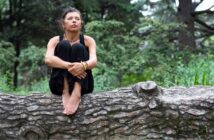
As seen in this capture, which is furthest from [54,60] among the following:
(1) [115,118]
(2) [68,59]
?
(1) [115,118]

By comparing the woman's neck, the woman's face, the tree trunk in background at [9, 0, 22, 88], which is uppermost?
the tree trunk in background at [9, 0, 22, 88]

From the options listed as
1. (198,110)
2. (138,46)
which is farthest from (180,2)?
(198,110)

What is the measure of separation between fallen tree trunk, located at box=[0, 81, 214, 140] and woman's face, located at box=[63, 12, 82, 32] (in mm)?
716

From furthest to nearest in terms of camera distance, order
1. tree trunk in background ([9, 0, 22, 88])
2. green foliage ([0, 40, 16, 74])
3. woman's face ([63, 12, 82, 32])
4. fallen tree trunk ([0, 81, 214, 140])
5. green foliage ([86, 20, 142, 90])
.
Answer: tree trunk in background ([9, 0, 22, 88]), green foliage ([0, 40, 16, 74]), green foliage ([86, 20, 142, 90]), woman's face ([63, 12, 82, 32]), fallen tree trunk ([0, 81, 214, 140])

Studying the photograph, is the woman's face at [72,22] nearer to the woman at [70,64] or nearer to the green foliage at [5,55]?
the woman at [70,64]

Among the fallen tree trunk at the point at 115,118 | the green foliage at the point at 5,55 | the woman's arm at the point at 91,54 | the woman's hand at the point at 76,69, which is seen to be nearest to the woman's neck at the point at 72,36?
the woman's arm at the point at 91,54

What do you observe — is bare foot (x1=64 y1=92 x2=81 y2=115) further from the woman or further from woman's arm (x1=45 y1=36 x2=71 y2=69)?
woman's arm (x1=45 y1=36 x2=71 y2=69)

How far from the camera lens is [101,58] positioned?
28.5 ft

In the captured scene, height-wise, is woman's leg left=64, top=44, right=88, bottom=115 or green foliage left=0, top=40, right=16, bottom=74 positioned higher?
green foliage left=0, top=40, right=16, bottom=74

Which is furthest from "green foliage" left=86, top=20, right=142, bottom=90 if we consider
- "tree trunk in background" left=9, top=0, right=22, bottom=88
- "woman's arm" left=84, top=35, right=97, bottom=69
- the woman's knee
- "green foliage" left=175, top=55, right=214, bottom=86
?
the woman's knee

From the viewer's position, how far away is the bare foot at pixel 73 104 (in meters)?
4.05

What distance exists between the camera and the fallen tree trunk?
4.03 metres

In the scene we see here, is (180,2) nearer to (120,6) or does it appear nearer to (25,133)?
(120,6)

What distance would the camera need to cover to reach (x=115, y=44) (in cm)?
875
